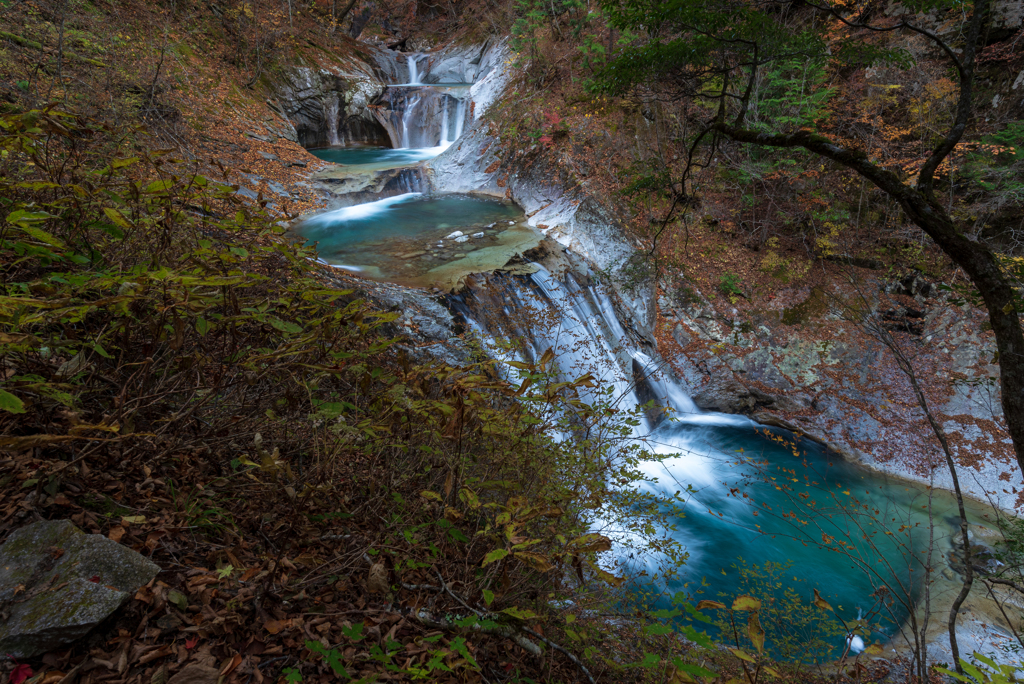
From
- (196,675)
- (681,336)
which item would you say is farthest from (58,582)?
(681,336)

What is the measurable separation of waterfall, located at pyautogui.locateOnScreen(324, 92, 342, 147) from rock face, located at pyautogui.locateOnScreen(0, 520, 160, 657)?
51.4 feet

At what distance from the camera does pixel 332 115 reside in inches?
574

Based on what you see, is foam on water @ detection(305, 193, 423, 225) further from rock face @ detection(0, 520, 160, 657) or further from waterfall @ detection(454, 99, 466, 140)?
rock face @ detection(0, 520, 160, 657)

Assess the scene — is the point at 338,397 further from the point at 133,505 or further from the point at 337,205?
the point at 337,205

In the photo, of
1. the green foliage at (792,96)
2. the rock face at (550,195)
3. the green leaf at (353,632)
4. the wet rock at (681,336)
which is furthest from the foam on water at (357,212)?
the green leaf at (353,632)

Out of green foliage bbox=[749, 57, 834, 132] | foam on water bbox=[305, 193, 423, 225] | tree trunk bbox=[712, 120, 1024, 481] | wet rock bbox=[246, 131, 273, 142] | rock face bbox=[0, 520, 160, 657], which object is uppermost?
green foliage bbox=[749, 57, 834, 132]

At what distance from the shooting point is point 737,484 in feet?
25.1

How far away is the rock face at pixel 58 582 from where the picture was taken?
1.44 metres

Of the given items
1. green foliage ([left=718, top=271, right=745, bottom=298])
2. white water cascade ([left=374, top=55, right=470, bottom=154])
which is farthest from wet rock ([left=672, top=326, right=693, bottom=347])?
white water cascade ([left=374, top=55, right=470, bottom=154])

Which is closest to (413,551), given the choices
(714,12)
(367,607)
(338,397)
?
(367,607)

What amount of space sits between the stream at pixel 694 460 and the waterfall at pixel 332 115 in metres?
5.65

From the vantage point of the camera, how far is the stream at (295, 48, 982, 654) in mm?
6105

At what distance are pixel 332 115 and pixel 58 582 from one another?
16.1m

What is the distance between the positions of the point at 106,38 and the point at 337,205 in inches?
221
